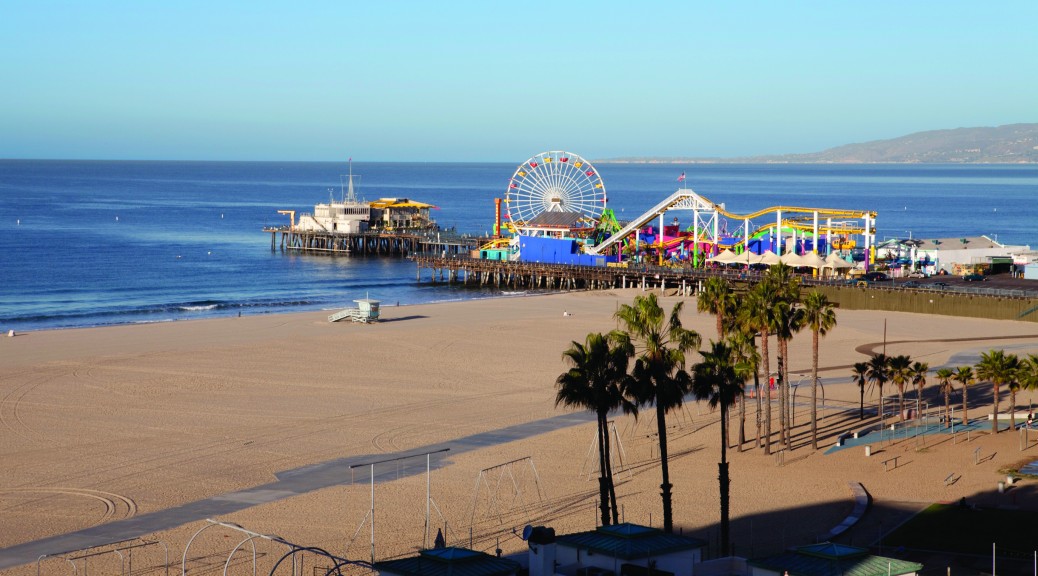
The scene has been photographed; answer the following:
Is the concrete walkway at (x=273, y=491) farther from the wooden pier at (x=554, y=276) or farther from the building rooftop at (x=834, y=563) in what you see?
the wooden pier at (x=554, y=276)

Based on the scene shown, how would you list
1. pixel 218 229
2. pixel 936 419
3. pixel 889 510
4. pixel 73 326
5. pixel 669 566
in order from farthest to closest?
1. pixel 218 229
2. pixel 73 326
3. pixel 936 419
4. pixel 889 510
5. pixel 669 566

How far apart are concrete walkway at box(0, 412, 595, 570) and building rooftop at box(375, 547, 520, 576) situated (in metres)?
8.80

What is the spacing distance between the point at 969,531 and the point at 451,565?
13011mm

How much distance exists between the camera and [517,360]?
54.3 meters

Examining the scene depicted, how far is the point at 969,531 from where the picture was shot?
27.7 metres

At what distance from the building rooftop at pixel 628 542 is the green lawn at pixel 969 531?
21.2 feet

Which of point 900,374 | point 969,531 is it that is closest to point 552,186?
point 900,374

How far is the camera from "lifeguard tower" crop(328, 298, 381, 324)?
66312 millimetres

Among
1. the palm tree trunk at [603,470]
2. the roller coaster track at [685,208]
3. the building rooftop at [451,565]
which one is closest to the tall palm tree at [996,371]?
the palm tree trunk at [603,470]

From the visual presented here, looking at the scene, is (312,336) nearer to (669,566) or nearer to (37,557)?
(37,557)

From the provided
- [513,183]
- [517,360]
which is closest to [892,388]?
[517,360]

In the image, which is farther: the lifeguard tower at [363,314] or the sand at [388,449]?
the lifeguard tower at [363,314]

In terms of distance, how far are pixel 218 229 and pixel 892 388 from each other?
115524 mm

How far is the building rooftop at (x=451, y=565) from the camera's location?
21141 millimetres
